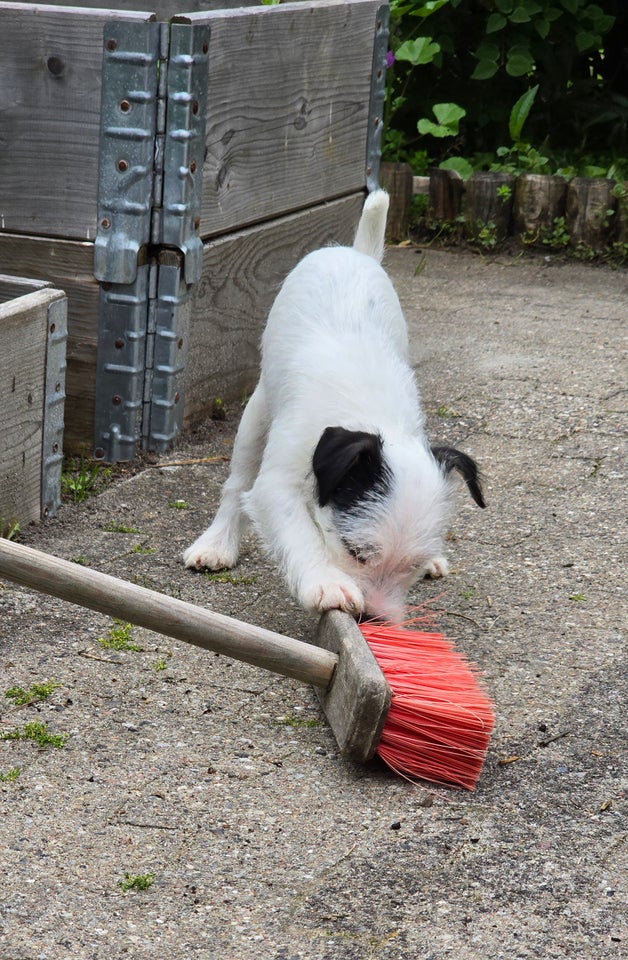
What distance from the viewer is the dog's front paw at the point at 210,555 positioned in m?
3.85

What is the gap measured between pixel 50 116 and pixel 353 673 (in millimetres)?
2560

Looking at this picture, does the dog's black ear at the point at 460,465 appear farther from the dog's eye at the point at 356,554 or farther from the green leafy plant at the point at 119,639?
the green leafy plant at the point at 119,639

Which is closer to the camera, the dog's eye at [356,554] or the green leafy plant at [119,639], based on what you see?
the dog's eye at [356,554]

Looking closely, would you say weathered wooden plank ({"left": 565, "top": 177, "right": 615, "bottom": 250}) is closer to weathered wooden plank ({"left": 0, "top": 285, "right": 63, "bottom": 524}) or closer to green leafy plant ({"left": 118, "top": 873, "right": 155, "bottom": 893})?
weathered wooden plank ({"left": 0, "top": 285, "right": 63, "bottom": 524})

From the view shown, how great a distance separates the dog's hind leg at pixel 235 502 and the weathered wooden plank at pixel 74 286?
740 millimetres

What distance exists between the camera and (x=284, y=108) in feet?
16.5

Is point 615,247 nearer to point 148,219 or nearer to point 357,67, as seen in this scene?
point 357,67

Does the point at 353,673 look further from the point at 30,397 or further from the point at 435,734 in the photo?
the point at 30,397

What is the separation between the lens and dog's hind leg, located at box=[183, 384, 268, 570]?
3.87 meters

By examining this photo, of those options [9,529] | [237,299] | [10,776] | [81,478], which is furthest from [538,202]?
[10,776]

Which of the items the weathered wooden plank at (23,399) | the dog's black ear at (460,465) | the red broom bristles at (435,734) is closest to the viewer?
the red broom bristles at (435,734)

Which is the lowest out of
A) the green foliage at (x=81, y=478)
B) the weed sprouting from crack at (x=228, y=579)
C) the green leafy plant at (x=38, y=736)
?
the weed sprouting from crack at (x=228, y=579)

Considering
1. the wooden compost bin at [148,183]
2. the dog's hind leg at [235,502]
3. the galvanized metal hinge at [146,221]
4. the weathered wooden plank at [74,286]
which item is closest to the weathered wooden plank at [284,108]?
the wooden compost bin at [148,183]

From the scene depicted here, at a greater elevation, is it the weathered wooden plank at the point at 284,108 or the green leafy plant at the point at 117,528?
the weathered wooden plank at the point at 284,108
